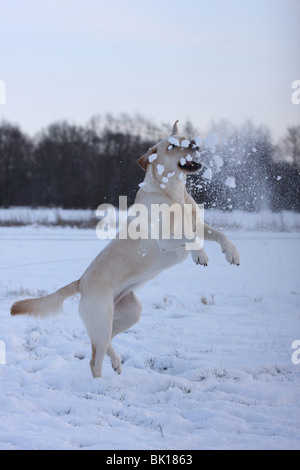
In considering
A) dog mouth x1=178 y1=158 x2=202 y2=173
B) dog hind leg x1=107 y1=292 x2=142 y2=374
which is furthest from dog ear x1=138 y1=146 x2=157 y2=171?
dog hind leg x1=107 y1=292 x2=142 y2=374

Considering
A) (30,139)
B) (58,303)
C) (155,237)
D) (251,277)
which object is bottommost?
(251,277)

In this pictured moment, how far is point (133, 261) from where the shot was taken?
3955 millimetres

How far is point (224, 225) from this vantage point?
8219 millimetres

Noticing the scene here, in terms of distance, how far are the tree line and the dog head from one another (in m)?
0.09

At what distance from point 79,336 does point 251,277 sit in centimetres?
473

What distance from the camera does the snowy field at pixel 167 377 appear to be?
2.94 metres

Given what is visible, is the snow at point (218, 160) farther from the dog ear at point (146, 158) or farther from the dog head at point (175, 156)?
the dog ear at point (146, 158)

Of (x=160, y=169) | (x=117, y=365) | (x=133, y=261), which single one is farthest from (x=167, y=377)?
(x=160, y=169)

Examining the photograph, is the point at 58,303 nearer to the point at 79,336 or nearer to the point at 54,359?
the point at 54,359

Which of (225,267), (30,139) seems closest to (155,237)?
(225,267)

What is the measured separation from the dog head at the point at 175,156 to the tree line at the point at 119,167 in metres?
0.09

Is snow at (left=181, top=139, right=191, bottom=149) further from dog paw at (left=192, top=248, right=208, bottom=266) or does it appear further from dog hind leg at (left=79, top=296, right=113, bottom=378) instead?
dog hind leg at (left=79, top=296, right=113, bottom=378)

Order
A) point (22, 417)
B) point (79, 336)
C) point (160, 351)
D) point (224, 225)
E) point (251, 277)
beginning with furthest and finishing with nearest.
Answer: point (251, 277), point (224, 225), point (79, 336), point (160, 351), point (22, 417)

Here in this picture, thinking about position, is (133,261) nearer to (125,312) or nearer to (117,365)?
(125,312)
